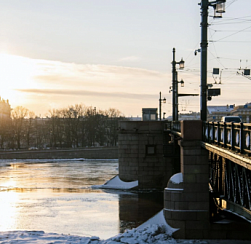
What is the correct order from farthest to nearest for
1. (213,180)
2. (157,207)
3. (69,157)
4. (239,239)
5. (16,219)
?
(69,157) → (157,207) → (16,219) → (213,180) → (239,239)

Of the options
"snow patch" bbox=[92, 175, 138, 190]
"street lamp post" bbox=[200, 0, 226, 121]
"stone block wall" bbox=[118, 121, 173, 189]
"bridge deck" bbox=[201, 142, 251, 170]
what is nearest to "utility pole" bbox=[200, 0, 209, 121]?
"street lamp post" bbox=[200, 0, 226, 121]

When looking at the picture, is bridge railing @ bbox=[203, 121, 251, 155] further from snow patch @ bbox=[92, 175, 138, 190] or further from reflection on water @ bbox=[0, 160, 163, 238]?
snow patch @ bbox=[92, 175, 138, 190]

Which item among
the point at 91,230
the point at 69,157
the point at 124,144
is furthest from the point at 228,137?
the point at 69,157

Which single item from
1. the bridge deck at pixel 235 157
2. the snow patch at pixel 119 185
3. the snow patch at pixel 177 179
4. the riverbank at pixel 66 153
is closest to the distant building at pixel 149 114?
the snow patch at pixel 119 185

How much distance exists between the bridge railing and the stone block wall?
17900mm

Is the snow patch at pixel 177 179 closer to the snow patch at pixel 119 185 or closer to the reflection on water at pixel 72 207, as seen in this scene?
the reflection on water at pixel 72 207

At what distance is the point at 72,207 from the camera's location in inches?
1261

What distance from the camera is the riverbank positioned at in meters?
Answer: 87.2

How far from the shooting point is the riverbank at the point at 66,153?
87.2 metres

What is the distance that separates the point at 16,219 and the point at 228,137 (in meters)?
14.4

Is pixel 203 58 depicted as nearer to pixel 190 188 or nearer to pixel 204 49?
pixel 204 49

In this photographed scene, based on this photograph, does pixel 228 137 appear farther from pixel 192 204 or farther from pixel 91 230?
pixel 91 230

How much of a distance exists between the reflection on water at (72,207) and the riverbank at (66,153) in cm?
3877

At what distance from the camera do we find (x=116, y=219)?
93.1 ft
